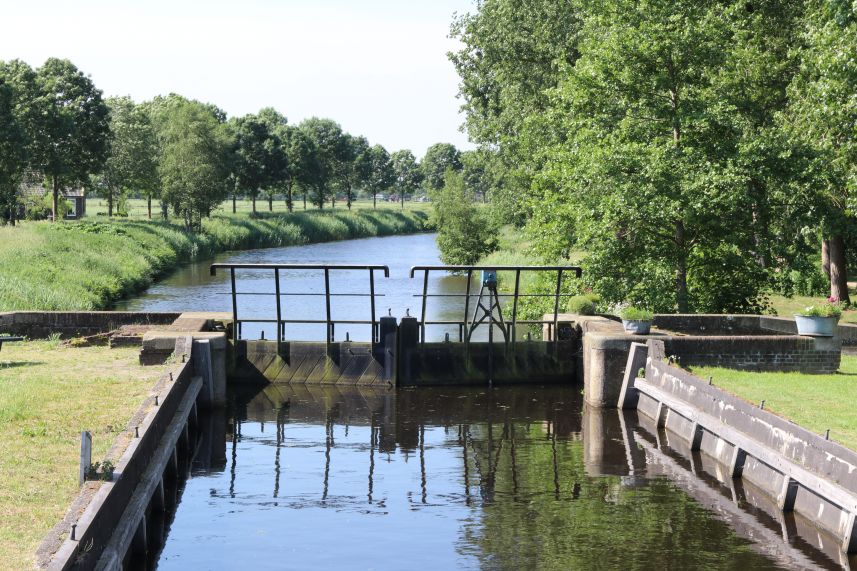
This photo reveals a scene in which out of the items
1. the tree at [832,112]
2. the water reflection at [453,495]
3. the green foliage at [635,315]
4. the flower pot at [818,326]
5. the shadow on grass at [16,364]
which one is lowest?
the water reflection at [453,495]

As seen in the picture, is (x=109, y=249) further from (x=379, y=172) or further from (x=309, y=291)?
(x=379, y=172)

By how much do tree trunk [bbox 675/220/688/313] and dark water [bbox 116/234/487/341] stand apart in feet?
25.4

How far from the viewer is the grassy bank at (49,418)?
1139 centimetres

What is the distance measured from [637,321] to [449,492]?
8.12m

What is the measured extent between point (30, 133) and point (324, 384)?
5121 centimetres

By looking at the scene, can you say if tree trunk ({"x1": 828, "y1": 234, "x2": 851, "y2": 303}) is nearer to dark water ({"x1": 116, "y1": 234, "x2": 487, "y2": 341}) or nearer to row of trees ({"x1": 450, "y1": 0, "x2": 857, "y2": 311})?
row of trees ({"x1": 450, "y1": 0, "x2": 857, "y2": 311})

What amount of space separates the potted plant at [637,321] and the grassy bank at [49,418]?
34.2ft

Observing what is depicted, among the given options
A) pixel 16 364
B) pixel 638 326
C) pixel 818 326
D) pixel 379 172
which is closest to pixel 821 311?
pixel 818 326

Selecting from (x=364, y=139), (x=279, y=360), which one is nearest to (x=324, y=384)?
(x=279, y=360)

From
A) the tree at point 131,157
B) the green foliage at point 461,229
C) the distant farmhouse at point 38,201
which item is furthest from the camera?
the tree at point 131,157

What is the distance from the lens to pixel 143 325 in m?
26.3

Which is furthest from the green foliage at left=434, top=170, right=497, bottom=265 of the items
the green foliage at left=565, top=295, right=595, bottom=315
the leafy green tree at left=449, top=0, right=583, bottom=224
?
the green foliage at left=565, top=295, right=595, bottom=315

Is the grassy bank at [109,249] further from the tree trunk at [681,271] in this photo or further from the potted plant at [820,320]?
the potted plant at [820,320]

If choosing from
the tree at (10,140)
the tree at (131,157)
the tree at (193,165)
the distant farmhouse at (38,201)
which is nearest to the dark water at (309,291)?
the tree at (193,165)
